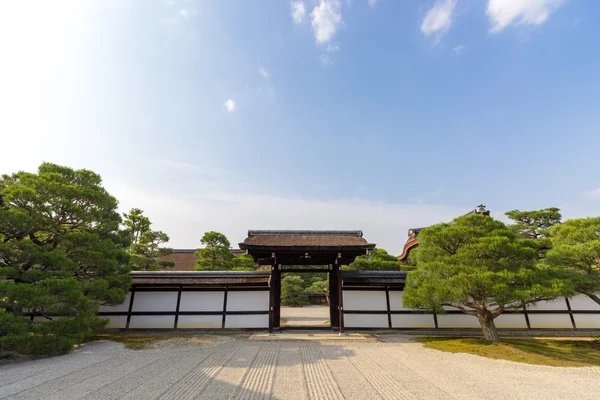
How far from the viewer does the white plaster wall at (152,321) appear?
38.6 ft

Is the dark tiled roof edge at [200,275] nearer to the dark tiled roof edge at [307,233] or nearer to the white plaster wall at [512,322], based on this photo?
the dark tiled roof edge at [307,233]

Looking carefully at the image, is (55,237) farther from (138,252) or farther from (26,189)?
(138,252)

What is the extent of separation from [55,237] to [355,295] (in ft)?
39.4

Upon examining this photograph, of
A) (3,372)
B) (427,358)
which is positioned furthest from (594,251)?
(3,372)

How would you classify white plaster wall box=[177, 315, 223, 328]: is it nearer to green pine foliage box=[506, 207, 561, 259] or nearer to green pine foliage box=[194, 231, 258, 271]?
green pine foliage box=[194, 231, 258, 271]

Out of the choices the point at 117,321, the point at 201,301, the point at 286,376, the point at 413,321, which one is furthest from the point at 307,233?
the point at 117,321

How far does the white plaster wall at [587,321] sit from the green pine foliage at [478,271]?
5.60 meters

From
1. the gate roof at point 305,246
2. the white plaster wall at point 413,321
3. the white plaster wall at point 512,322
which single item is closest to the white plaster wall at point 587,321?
the white plaster wall at point 512,322

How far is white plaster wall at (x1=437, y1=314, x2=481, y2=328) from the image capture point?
11.6m

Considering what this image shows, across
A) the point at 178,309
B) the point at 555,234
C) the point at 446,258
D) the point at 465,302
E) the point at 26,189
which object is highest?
the point at 26,189

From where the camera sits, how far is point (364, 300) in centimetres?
1203

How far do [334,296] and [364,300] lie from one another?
1521 millimetres

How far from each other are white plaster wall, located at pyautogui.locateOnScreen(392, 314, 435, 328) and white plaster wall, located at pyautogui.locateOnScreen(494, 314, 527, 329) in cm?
293

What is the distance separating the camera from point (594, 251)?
8664 mm
